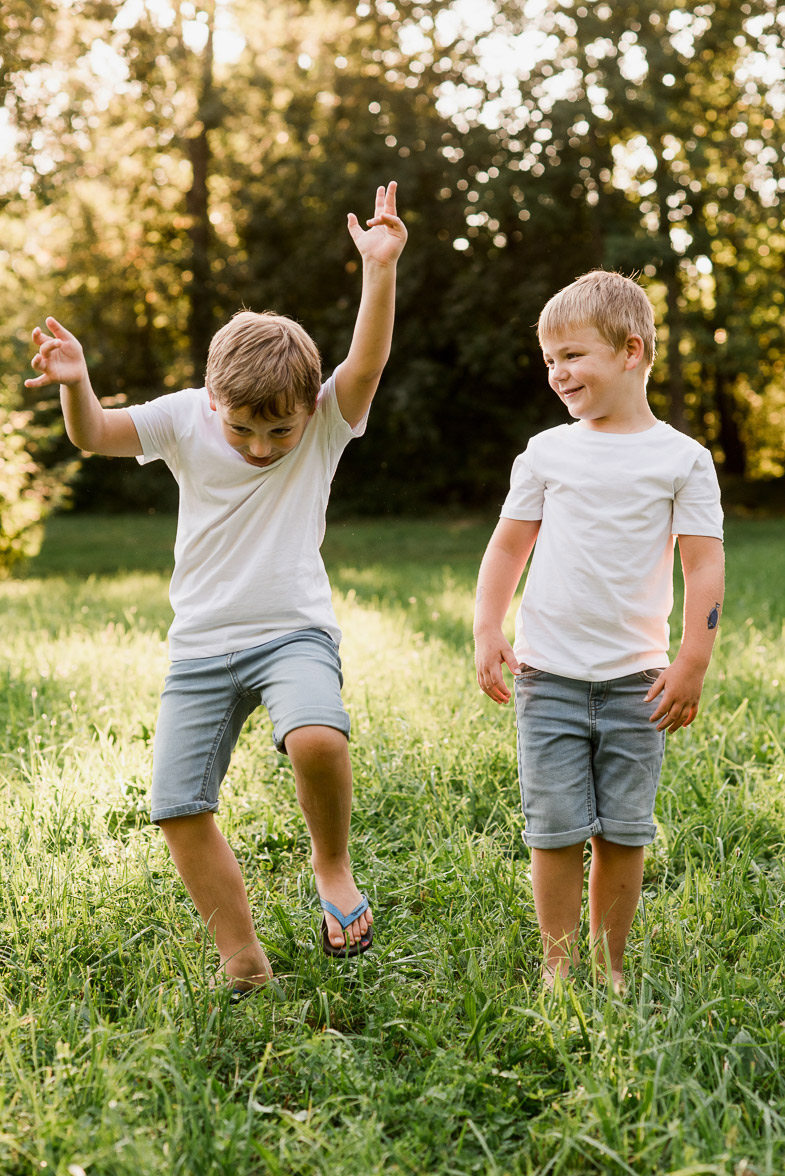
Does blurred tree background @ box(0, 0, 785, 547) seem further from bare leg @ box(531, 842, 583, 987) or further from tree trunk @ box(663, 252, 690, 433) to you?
bare leg @ box(531, 842, 583, 987)

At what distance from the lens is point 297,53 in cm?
2177

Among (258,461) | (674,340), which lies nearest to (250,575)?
(258,461)

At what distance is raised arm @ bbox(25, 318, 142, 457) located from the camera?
236cm

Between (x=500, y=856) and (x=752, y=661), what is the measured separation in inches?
98.4

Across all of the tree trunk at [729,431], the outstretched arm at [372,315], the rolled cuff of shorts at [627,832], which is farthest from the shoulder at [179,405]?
the tree trunk at [729,431]

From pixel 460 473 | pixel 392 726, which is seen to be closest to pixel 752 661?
pixel 392 726

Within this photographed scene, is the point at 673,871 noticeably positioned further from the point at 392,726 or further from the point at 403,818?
the point at 392,726

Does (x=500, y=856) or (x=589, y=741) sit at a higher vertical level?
(x=589, y=741)

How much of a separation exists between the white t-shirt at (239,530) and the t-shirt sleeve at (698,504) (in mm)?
809

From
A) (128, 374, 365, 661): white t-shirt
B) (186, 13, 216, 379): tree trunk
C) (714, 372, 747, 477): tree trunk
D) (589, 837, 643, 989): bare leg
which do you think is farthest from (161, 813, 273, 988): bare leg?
(714, 372, 747, 477): tree trunk

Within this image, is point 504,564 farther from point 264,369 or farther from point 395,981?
point 395,981

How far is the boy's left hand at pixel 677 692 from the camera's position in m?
2.19

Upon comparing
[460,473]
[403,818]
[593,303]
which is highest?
[593,303]

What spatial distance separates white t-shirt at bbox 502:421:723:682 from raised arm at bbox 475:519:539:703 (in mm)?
82
